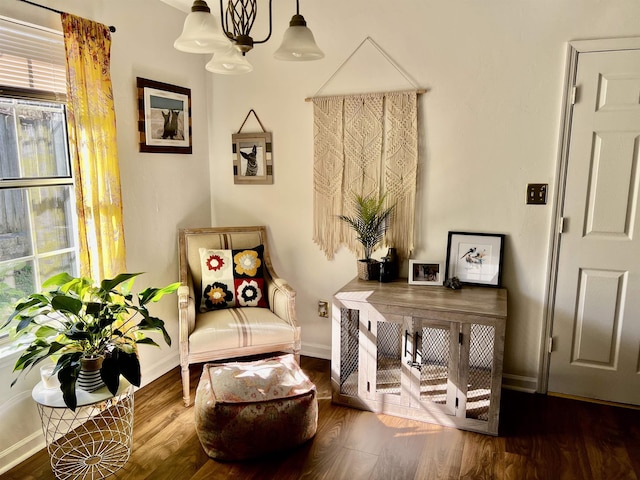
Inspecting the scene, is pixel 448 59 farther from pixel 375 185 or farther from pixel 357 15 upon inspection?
pixel 375 185

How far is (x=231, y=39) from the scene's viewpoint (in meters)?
1.52

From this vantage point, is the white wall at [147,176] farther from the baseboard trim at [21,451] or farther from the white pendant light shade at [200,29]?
the white pendant light shade at [200,29]

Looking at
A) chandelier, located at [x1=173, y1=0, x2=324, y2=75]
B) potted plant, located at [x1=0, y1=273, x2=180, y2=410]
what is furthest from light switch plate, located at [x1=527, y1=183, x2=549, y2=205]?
potted plant, located at [x1=0, y1=273, x2=180, y2=410]

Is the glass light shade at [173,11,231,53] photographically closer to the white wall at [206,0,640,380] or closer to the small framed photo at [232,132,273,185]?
the white wall at [206,0,640,380]

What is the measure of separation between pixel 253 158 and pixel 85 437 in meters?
1.97

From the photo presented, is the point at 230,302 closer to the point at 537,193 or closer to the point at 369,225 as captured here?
the point at 369,225

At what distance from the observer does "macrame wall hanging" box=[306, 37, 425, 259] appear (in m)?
2.84

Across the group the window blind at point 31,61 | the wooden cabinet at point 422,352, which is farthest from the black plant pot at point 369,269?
the window blind at point 31,61

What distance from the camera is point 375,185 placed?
296cm

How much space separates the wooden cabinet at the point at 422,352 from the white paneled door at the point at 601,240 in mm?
458

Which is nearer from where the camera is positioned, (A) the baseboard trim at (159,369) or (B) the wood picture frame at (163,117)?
(B) the wood picture frame at (163,117)

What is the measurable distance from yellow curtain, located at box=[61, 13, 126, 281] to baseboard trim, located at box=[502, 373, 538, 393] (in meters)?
2.38

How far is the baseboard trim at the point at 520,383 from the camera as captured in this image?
279cm

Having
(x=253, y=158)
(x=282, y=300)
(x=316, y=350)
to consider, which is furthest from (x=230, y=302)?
(x=253, y=158)
